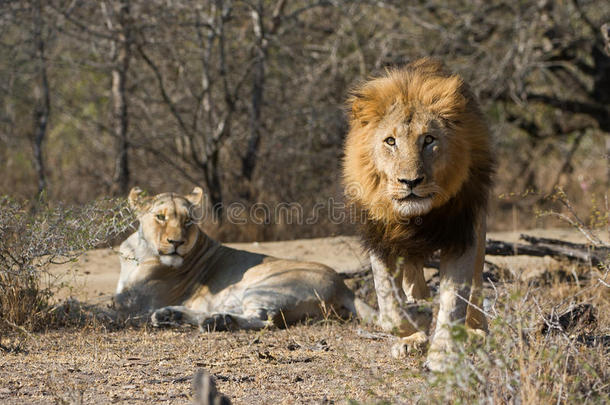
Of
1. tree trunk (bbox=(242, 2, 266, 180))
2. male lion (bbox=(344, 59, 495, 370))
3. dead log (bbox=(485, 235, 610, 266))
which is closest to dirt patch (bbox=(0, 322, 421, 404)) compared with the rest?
male lion (bbox=(344, 59, 495, 370))

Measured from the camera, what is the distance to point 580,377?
3.08 meters

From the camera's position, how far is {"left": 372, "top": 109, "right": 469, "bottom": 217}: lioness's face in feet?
12.2

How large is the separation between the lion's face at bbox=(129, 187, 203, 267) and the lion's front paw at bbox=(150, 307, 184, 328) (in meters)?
0.41

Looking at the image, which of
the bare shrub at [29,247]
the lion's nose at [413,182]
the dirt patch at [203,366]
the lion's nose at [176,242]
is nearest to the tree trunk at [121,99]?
the lion's nose at [176,242]

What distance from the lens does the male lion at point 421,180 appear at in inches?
149

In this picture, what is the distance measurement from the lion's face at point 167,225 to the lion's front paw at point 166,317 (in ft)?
1.35

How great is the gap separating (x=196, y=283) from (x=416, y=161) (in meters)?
2.71

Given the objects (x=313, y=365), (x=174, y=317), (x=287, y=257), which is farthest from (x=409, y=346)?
(x=287, y=257)

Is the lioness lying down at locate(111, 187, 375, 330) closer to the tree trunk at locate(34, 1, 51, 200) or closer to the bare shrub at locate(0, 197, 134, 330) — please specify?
the bare shrub at locate(0, 197, 134, 330)

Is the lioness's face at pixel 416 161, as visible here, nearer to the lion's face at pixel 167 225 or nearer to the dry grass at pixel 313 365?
the dry grass at pixel 313 365

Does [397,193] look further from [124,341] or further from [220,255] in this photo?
[220,255]

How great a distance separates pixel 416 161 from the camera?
3.72 m

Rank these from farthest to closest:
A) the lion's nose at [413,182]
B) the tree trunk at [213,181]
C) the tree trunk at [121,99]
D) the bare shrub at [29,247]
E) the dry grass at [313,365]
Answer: the tree trunk at [213,181]
the tree trunk at [121,99]
the bare shrub at [29,247]
the lion's nose at [413,182]
the dry grass at [313,365]

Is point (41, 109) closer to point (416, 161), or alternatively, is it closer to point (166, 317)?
point (166, 317)
